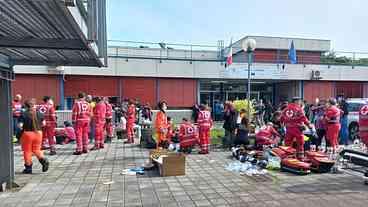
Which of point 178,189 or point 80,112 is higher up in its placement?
point 80,112

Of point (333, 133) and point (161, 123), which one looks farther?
point (161, 123)

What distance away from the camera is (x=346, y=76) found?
27.5m

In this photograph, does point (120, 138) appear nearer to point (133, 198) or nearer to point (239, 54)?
point (133, 198)

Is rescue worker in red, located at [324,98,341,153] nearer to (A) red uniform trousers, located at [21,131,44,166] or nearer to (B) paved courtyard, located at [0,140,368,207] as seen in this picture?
(B) paved courtyard, located at [0,140,368,207]

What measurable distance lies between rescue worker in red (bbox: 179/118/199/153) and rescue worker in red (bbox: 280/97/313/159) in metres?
3.04

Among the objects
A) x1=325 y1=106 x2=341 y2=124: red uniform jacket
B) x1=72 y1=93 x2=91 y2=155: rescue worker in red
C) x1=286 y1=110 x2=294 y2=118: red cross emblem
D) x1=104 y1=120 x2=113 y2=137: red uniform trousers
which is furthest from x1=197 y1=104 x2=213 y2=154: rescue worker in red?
x1=104 y1=120 x2=113 y2=137: red uniform trousers

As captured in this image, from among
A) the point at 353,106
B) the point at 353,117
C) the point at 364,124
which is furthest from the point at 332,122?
the point at 353,106

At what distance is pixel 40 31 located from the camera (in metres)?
5.29

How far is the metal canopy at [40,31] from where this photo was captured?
3885 millimetres

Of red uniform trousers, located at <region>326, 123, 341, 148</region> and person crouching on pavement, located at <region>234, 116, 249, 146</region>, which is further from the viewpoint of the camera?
person crouching on pavement, located at <region>234, 116, 249, 146</region>

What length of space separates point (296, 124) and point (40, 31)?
22.0 feet

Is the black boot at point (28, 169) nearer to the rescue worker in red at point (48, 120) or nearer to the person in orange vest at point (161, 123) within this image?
the rescue worker in red at point (48, 120)

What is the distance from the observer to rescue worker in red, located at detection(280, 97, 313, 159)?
884 cm

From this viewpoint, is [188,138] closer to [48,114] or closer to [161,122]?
[161,122]
